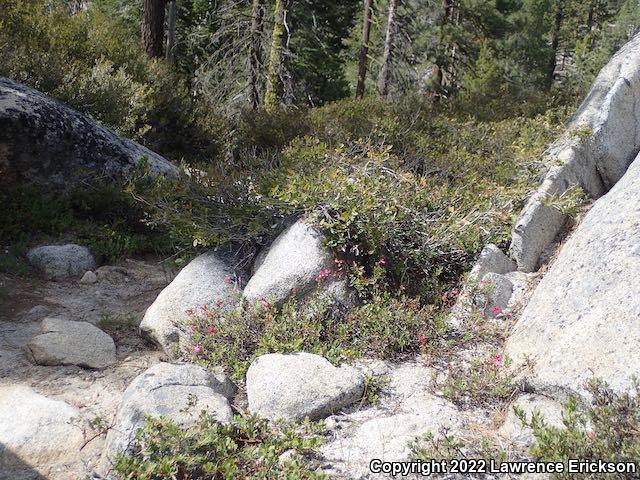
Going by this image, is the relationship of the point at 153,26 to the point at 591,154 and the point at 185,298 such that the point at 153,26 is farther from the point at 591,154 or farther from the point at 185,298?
the point at 591,154

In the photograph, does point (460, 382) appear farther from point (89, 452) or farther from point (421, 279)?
point (89, 452)

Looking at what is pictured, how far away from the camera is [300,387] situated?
3707 millimetres

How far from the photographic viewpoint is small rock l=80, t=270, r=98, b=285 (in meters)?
6.07

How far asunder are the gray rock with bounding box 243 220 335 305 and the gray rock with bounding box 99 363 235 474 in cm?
96

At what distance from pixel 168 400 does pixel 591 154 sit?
190 inches

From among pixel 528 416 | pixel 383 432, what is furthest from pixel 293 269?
pixel 528 416

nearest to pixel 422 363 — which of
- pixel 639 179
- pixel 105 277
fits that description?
pixel 639 179

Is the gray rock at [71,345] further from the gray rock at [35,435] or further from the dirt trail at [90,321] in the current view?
the gray rock at [35,435]

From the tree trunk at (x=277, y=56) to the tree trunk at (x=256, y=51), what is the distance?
159 centimetres

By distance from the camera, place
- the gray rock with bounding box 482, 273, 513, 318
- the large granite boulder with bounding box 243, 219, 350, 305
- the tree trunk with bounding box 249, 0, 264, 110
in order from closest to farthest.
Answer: the gray rock with bounding box 482, 273, 513, 318 < the large granite boulder with bounding box 243, 219, 350, 305 < the tree trunk with bounding box 249, 0, 264, 110

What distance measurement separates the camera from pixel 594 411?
2.88 m

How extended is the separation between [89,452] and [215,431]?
843 millimetres

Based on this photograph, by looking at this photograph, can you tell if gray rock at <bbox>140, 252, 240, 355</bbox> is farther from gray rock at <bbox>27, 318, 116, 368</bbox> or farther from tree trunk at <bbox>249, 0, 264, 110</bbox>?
tree trunk at <bbox>249, 0, 264, 110</bbox>

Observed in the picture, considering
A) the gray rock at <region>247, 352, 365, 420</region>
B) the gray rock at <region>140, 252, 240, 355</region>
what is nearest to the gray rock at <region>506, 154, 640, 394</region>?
the gray rock at <region>247, 352, 365, 420</region>
